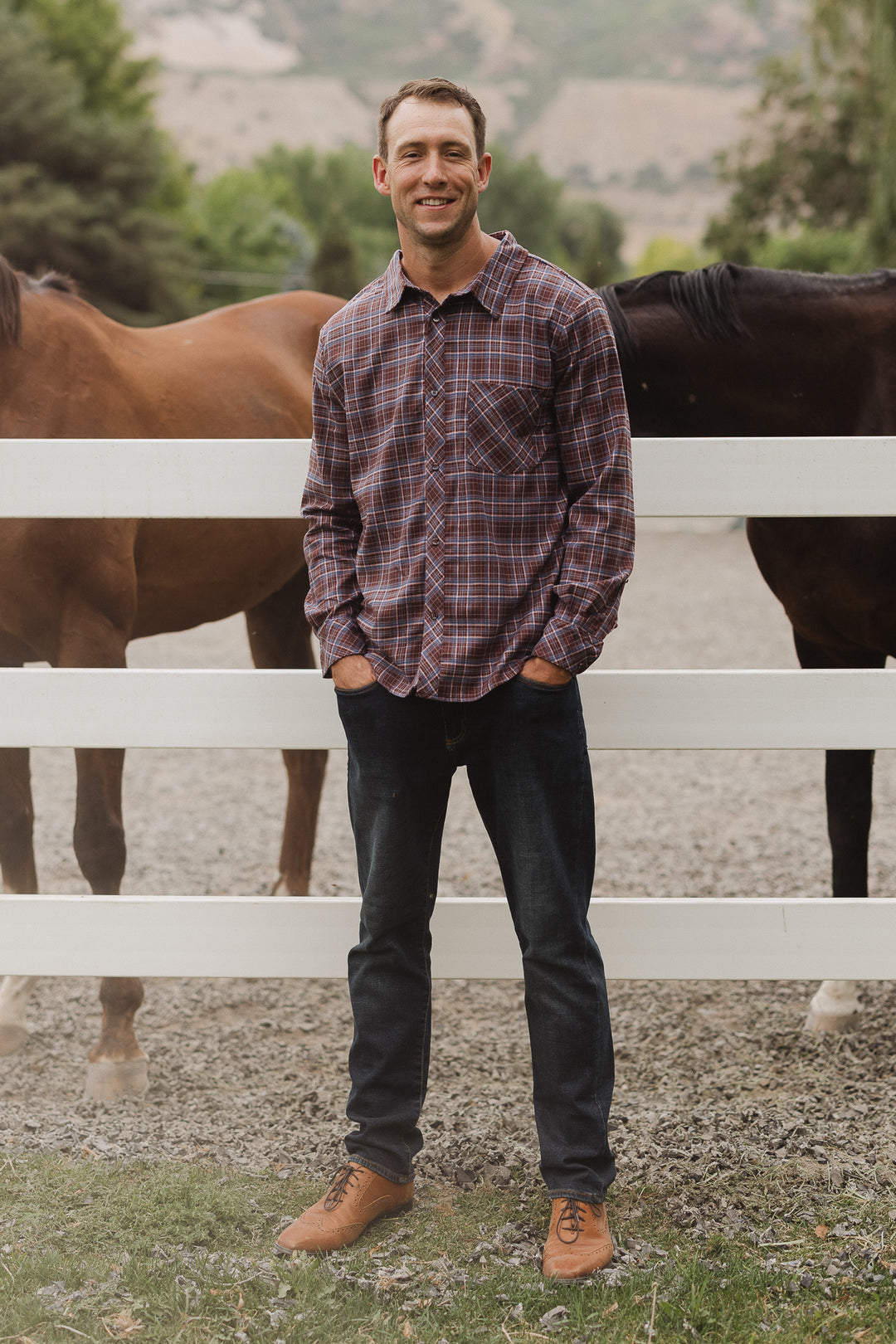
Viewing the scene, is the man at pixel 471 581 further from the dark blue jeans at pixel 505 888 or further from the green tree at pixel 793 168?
the green tree at pixel 793 168

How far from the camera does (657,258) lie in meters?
99.5

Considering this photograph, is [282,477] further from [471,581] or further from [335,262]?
[335,262]

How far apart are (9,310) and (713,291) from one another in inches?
70.7

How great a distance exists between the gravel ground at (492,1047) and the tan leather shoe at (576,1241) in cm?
22

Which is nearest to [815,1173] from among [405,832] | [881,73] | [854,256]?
[405,832]

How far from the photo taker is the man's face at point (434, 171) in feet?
6.40

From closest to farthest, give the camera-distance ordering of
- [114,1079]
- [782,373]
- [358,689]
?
[358,689]
[114,1079]
[782,373]

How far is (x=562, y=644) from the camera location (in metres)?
1.94

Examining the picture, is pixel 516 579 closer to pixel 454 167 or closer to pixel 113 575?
pixel 454 167

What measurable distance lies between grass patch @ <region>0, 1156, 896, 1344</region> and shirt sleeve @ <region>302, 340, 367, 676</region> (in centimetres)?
109

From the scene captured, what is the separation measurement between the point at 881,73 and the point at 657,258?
300ft

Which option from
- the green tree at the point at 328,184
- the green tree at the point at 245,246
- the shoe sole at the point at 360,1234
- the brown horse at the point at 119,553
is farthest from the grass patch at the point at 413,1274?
the green tree at the point at 328,184

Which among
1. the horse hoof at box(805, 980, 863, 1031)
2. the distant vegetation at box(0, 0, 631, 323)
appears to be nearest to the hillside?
the distant vegetation at box(0, 0, 631, 323)

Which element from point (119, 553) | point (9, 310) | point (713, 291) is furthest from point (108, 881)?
point (713, 291)
